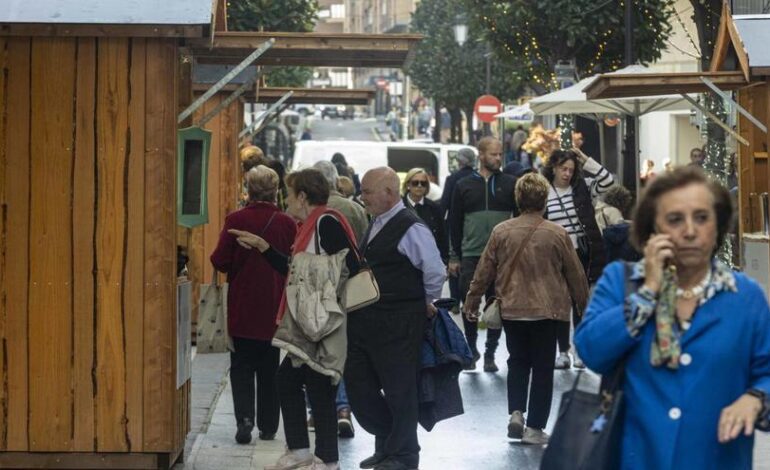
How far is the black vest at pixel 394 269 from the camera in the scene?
29.5 ft

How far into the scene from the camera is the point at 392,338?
9.00 meters

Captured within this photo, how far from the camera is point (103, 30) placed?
26.8 feet

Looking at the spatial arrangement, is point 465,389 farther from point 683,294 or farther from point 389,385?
point 683,294

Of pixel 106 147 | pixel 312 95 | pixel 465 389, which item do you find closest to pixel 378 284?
pixel 106 147

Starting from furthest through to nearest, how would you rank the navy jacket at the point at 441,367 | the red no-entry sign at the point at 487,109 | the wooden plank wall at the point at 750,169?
the red no-entry sign at the point at 487,109 < the wooden plank wall at the point at 750,169 < the navy jacket at the point at 441,367

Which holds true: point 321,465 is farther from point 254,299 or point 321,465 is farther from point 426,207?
point 426,207

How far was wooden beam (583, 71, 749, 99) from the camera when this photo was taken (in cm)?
1136

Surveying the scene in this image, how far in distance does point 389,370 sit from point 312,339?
524 mm

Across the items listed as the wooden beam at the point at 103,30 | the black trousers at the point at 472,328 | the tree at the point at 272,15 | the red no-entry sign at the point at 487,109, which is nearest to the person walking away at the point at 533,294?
the wooden beam at the point at 103,30

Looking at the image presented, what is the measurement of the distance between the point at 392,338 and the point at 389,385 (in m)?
0.26

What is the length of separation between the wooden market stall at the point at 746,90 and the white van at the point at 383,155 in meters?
15.1

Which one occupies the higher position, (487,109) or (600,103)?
(487,109)

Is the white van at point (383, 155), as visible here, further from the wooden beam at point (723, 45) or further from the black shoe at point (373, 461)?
the black shoe at point (373, 461)

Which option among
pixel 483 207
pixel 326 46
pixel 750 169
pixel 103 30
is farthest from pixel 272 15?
pixel 103 30
